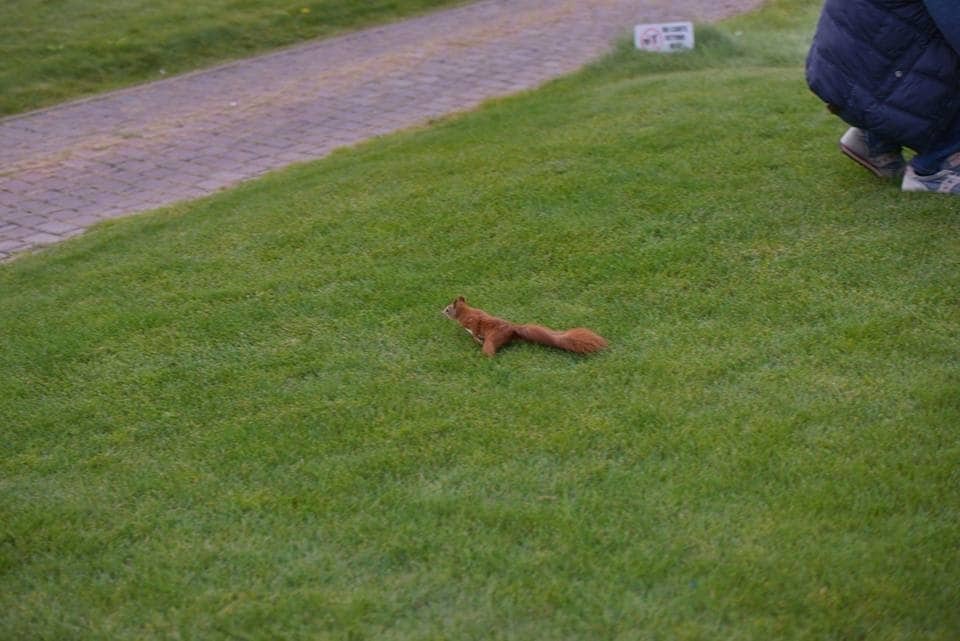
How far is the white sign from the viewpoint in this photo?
345 inches

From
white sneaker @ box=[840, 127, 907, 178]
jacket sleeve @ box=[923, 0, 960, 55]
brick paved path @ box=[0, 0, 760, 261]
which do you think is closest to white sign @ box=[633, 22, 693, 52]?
brick paved path @ box=[0, 0, 760, 261]

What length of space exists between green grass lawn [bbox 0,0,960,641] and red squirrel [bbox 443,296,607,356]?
0.17 feet

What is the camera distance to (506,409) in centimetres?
393

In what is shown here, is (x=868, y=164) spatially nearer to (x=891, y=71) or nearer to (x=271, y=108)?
(x=891, y=71)

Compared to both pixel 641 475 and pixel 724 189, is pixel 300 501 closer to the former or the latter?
pixel 641 475

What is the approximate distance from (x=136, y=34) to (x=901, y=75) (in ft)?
27.2

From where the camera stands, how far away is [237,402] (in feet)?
13.7

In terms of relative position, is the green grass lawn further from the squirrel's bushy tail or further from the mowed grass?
the mowed grass

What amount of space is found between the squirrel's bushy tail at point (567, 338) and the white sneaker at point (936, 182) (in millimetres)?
2122

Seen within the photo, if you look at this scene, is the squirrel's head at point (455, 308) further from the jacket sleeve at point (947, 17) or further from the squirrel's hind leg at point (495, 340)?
the jacket sleeve at point (947, 17)

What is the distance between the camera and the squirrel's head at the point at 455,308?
14.7ft

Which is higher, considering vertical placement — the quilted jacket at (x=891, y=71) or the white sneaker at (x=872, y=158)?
the quilted jacket at (x=891, y=71)

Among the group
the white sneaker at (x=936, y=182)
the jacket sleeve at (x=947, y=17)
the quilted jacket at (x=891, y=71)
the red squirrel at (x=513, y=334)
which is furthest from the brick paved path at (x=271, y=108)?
the jacket sleeve at (x=947, y=17)

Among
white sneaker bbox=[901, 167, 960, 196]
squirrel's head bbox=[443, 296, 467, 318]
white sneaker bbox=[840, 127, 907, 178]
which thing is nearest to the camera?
squirrel's head bbox=[443, 296, 467, 318]
